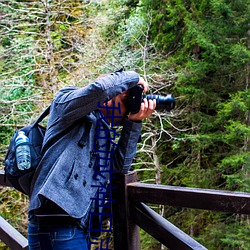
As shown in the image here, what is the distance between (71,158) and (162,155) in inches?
173

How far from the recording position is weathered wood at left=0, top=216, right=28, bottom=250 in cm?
181

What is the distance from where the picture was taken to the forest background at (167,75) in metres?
4.29

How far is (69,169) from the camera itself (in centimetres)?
114

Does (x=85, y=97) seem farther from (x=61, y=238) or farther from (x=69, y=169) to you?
(x=61, y=238)

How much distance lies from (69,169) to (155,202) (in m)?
0.41

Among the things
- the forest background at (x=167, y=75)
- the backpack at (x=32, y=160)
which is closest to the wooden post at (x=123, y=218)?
the backpack at (x=32, y=160)

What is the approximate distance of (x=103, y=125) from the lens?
128 centimetres

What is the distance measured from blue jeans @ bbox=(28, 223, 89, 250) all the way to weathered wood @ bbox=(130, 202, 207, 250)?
336mm

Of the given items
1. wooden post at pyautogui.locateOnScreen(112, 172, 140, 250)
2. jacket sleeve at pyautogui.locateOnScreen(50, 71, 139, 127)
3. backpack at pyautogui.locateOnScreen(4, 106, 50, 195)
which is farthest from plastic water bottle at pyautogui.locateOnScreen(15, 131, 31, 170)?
wooden post at pyautogui.locateOnScreen(112, 172, 140, 250)

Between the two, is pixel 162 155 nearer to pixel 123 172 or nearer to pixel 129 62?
pixel 129 62

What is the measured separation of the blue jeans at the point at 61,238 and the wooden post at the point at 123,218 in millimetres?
341

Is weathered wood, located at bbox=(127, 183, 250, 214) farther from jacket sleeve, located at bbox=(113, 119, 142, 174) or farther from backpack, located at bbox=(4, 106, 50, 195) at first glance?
backpack, located at bbox=(4, 106, 50, 195)

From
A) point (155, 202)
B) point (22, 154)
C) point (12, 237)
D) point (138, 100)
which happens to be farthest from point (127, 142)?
point (12, 237)

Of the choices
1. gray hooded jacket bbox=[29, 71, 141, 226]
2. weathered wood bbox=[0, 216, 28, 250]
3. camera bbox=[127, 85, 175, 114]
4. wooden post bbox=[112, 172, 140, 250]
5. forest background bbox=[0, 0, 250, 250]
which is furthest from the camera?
forest background bbox=[0, 0, 250, 250]
